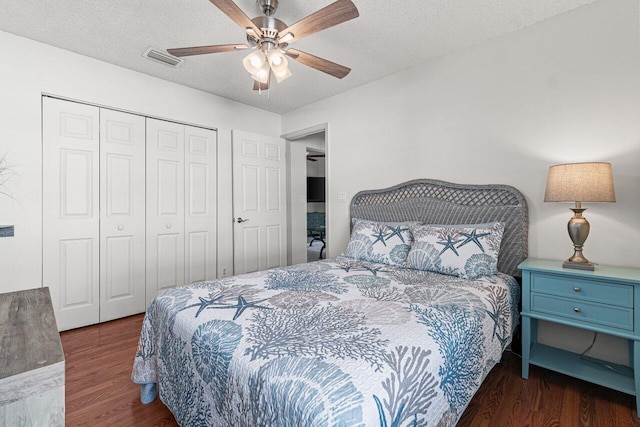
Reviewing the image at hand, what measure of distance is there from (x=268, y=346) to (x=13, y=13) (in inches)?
118

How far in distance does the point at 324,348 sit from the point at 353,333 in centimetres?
17

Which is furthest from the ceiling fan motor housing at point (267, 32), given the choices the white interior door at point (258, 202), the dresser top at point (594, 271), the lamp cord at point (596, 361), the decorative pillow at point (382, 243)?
the lamp cord at point (596, 361)

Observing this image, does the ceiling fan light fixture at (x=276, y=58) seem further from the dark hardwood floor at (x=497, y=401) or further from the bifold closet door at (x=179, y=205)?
the dark hardwood floor at (x=497, y=401)

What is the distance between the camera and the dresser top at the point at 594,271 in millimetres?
1661

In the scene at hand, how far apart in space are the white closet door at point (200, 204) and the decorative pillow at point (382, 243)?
1.79 m

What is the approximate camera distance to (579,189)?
1.81 m

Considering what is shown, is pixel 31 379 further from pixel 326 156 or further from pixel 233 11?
pixel 326 156

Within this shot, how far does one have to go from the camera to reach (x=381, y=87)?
323 centimetres

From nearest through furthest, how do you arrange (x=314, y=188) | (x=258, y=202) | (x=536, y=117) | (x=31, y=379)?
(x=31, y=379) < (x=536, y=117) < (x=258, y=202) < (x=314, y=188)

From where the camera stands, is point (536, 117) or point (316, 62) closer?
point (316, 62)

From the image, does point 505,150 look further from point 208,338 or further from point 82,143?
point 82,143

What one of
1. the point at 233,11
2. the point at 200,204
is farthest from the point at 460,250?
the point at 200,204

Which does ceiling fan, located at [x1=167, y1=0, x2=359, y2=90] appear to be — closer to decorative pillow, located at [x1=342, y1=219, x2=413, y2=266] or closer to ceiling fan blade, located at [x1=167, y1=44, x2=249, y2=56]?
ceiling fan blade, located at [x1=167, y1=44, x2=249, y2=56]

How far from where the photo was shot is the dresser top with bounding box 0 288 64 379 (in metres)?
0.83
